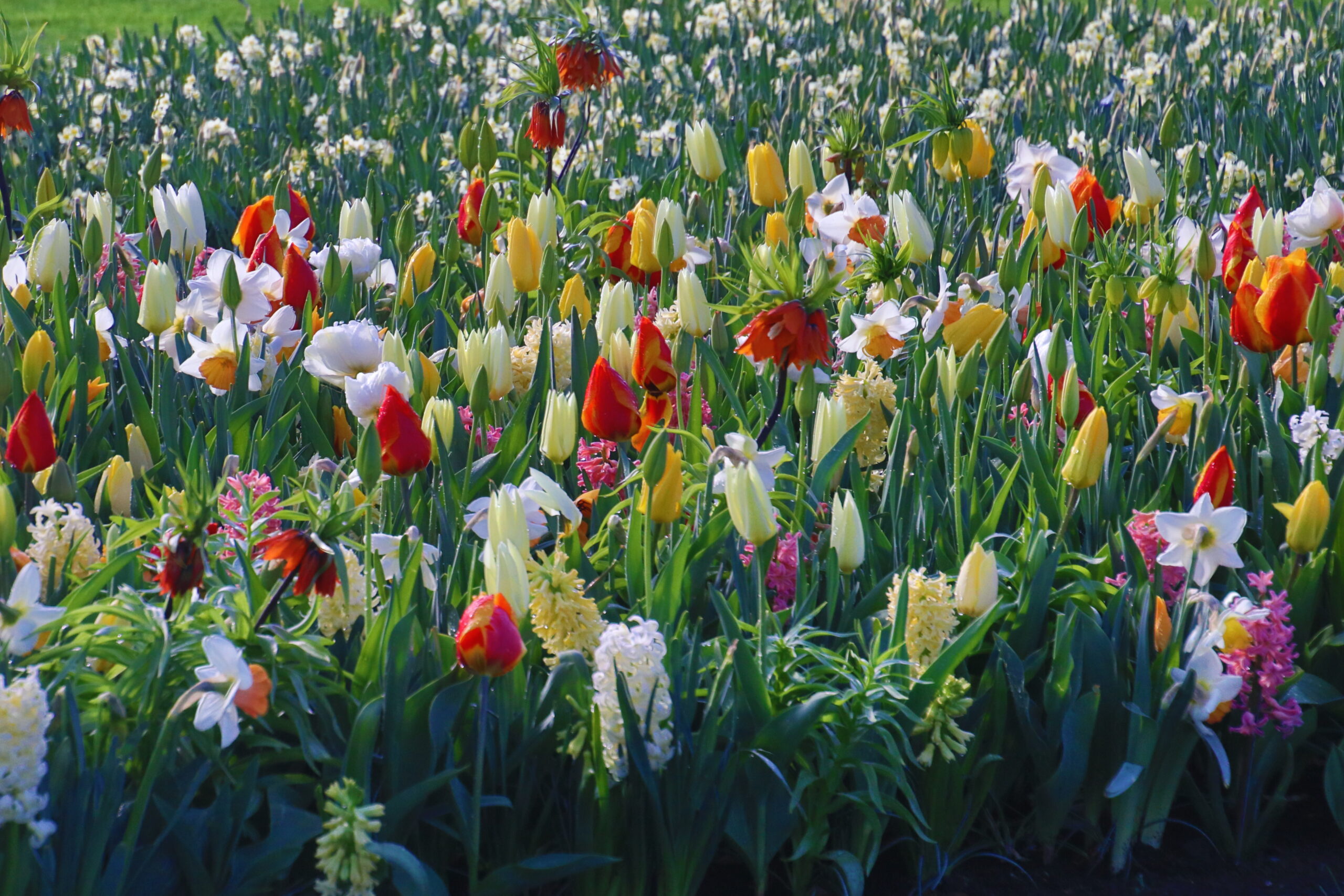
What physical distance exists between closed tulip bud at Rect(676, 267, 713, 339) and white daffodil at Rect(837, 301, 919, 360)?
0.80 feet

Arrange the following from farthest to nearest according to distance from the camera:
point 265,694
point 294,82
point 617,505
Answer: point 294,82
point 617,505
point 265,694

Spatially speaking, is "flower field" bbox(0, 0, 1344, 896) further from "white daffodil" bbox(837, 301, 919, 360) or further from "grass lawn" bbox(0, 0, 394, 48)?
"grass lawn" bbox(0, 0, 394, 48)

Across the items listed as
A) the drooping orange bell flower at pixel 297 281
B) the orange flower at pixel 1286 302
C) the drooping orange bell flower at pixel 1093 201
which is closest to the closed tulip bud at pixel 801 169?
the drooping orange bell flower at pixel 1093 201

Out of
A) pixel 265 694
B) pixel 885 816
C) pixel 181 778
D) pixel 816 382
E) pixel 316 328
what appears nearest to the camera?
pixel 265 694

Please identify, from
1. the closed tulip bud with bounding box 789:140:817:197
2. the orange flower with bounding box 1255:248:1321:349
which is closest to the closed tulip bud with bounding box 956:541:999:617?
the orange flower with bounding box 1255:248:1321:349

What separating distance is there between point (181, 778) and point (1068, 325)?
201 cm

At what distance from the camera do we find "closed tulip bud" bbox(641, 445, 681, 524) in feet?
5.79

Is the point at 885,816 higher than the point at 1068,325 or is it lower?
lower

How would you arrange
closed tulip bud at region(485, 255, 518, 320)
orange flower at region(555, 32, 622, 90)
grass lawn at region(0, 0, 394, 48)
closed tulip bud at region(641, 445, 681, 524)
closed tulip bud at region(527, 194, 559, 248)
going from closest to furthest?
closed tulip bud at region(641, 445, 681, 524), closed tulip bud at region(485, 255, 518, 320), closed tulip bud at region(527, 194, 559, 248), orange flower at region(555, 32, 622, 90), grass lawn at region(0, 0, 394, 48)

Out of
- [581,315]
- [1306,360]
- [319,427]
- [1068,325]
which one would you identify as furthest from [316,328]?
[1306,360]

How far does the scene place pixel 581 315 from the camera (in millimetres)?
2742

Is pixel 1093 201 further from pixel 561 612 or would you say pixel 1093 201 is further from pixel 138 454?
pixel 138 454

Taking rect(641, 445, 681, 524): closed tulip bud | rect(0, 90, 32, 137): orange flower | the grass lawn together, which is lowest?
rect(641, 445, 681, 524): closed tulip bud

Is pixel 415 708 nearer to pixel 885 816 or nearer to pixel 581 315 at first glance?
pixel 885 816
